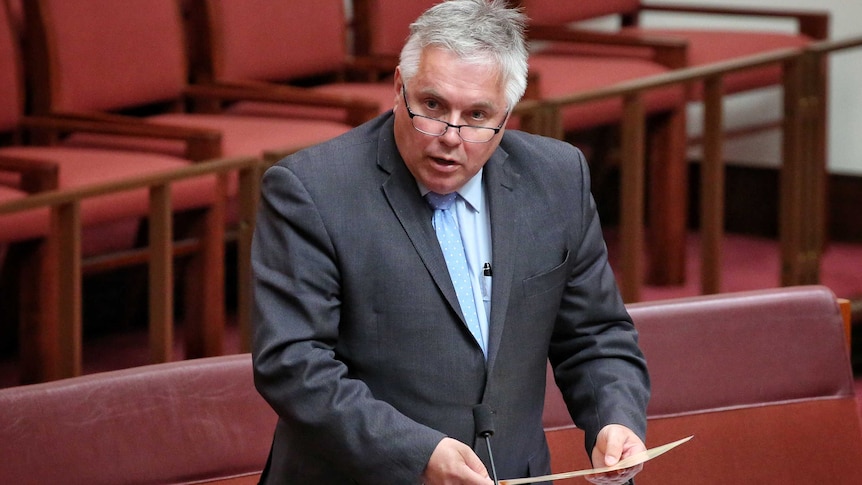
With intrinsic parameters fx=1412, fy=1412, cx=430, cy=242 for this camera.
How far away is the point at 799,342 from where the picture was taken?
242 centimetres

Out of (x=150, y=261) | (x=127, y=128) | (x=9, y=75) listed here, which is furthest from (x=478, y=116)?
(x=9, y=75)

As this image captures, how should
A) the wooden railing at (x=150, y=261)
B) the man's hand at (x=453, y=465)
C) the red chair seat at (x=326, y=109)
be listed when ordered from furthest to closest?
the red chair seat at (x=326, y=109) → the wooden railing at (x=150, y=261) → the man's hand at (x=453, y=465)

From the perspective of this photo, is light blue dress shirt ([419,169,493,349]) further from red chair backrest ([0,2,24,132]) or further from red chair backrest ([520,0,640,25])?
red chair backrest ([520,0,640,25])

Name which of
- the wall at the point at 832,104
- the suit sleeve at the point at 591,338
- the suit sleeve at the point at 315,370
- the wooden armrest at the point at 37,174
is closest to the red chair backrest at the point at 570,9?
the wall at the point at 832,104

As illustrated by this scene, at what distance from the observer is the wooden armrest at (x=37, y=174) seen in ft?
9.11

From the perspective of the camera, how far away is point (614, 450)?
1669 millimetres

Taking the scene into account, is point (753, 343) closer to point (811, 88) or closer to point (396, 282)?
point (396, 282)

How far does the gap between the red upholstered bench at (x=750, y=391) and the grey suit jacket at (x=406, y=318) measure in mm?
538

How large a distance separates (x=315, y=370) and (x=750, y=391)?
1.06 meters

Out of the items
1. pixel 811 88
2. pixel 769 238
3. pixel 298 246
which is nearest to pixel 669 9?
pixel 769 238

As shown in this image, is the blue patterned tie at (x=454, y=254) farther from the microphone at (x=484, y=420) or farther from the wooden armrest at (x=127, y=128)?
the wooden armrest at (x=127, y=128)

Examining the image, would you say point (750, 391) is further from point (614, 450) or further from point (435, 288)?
point (435, 288)

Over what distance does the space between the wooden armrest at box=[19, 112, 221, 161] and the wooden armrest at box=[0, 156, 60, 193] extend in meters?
0.34

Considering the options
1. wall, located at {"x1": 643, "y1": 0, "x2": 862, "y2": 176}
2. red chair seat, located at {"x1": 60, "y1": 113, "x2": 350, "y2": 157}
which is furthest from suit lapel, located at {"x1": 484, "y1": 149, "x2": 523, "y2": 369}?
wall, located at {"x1": 643, "y1": 0, "x2": 862, "y2": 176}
